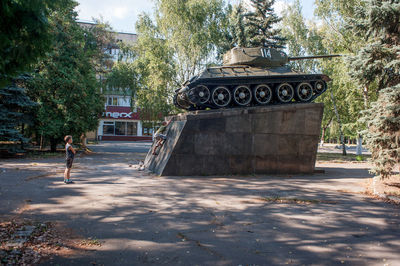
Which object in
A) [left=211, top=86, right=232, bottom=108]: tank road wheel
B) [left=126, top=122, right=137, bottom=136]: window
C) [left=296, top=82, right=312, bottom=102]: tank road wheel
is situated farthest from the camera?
[left=126, top=122, right=137, bottom=136]: window

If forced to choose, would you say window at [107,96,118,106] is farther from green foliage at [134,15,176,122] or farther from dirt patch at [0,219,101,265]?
dirt patch at [0,219,101,265]

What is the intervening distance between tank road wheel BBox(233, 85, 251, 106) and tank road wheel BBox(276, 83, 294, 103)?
4.15 feet

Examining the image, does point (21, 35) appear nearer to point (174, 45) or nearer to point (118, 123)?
point (174, 45)

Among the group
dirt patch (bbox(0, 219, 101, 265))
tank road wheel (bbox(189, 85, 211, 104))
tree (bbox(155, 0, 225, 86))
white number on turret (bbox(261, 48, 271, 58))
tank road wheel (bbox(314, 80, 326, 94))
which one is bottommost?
dirt patch (bbox(0, 219, 101, 265))

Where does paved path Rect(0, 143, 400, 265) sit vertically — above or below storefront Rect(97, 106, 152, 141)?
below

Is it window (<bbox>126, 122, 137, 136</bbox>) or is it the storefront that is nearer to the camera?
the storefront

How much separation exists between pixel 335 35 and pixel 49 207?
25.0 metres

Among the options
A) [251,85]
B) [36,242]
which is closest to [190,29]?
[251,85]

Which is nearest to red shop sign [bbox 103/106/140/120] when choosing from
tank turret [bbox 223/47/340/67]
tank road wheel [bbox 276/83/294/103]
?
tank turret [bbox 223/47/340/67]

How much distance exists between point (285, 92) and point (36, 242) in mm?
10670

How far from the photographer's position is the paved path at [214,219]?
3959 mm

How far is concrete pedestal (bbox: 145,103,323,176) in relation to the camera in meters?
10.7

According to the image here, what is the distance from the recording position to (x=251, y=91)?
40.7 feet

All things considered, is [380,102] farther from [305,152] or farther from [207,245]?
[207,245]
